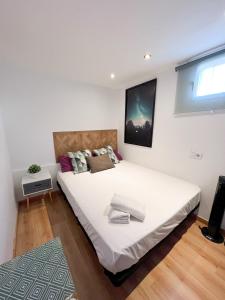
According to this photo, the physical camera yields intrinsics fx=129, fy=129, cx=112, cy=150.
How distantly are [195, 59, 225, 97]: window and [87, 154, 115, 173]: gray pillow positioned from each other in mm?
1883

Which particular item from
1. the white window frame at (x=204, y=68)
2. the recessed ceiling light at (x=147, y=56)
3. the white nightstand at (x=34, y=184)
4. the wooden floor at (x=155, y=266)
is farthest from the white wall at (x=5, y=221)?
the white window frame at (x=204, y=68)

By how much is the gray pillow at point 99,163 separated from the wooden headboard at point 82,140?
53 centimetres

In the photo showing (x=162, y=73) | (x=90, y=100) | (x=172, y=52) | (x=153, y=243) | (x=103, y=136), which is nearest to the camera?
(x=153, y=243)

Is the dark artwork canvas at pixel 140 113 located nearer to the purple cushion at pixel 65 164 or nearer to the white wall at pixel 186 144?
the white wall at pixel 186 144

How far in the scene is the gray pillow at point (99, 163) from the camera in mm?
2525

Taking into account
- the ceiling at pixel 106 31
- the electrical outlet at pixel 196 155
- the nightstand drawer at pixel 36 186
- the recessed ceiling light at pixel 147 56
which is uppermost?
the recessed ceiling light at pixel 147 56

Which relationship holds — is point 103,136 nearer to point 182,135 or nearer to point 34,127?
point 34,127

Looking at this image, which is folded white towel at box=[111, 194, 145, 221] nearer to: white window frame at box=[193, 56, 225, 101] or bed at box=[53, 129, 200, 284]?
bed at box=[53, 129, 200, 284]

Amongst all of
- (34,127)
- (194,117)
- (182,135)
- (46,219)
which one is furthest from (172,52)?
(46,219)

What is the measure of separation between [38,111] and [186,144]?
2.63 m

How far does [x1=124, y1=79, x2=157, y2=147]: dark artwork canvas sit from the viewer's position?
253cm

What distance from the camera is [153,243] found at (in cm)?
120

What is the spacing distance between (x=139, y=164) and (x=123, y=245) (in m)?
2.08

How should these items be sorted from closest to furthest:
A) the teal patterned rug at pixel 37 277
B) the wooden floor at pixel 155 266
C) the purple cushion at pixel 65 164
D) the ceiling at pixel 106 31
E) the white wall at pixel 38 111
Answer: the teal patterned rug at pixel 37 277 < the ceiling at pixel 106 31 < the wooden floor at pixel 155 266 < the white wall at pixel 38 111 < the purple cushion at pixel 65 164
